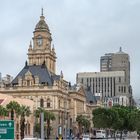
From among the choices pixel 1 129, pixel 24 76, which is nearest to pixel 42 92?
pixel 24 76

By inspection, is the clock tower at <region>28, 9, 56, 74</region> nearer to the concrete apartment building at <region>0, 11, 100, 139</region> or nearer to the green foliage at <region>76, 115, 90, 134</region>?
the concrete apartment building at <region>0, 11, 100, 139</region>

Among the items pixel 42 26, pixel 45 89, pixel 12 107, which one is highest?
pixel 42 26

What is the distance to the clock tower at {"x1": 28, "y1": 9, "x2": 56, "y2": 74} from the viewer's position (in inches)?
6870

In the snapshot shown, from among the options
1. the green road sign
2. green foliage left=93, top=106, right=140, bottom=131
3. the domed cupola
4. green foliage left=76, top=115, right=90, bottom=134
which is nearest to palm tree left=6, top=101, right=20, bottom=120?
green foliage left=93, top=106, right=140, bottom=131

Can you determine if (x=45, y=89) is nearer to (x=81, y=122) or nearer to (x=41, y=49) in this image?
(x=41, y=49)

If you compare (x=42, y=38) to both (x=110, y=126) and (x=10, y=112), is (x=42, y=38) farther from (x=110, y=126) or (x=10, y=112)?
(x=10, y=112)

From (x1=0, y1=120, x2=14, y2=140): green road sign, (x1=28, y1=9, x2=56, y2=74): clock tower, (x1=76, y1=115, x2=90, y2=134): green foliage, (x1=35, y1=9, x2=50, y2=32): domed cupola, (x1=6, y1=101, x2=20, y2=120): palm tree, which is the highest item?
(x1=35, y1=9, x2=50, y2=32): domed cupola

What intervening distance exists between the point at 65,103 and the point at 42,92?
13.6 metres

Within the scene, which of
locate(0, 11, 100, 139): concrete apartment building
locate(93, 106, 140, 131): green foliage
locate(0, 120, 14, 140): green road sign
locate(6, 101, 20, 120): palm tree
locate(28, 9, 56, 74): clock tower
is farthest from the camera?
locate(28, 9, 56, 74): clock tower

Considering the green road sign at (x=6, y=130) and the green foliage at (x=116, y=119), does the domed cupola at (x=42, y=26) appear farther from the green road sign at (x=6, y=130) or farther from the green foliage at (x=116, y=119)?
the green road sign at (x=6, y=130)

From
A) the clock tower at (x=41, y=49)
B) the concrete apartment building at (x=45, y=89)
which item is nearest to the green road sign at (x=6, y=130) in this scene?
the concrete apartment building at (x=45, y=89)

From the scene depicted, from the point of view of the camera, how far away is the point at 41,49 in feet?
575

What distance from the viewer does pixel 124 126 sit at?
14100 cm

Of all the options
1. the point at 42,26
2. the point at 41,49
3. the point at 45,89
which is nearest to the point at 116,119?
the point at 45,89
